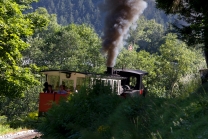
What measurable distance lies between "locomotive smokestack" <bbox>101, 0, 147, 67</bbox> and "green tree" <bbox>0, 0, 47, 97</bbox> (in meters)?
5.89

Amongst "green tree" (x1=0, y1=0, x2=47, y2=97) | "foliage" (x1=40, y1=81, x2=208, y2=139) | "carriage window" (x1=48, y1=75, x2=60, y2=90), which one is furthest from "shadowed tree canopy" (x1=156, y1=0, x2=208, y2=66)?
"green tree" (x1=0, y1=0, x2=47, y2=97)

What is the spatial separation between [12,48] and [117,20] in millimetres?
8638

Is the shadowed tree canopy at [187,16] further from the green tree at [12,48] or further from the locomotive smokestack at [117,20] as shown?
the locomotive smokestack at [117,20]

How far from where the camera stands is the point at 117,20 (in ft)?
96.2

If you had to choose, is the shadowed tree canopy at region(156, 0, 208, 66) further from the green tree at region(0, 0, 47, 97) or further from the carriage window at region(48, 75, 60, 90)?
the green tree at region(0, 0, 47, 97)

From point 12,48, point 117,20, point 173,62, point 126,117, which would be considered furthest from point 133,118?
point 173,62

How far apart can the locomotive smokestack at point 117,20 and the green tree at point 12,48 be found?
232 inches

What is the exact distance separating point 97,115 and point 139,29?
14017 centimetres

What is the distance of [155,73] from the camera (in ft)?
194

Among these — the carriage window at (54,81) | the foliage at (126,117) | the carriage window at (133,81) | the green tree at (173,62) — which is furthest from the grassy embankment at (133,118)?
the green tree at (173,62)

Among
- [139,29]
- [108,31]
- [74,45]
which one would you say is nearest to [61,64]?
[74,45]

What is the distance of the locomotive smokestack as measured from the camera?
28.8 m

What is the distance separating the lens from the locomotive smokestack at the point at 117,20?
2880cm

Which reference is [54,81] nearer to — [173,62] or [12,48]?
[12,48]
